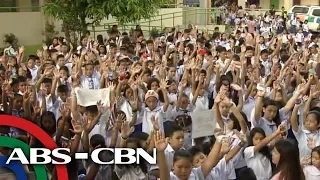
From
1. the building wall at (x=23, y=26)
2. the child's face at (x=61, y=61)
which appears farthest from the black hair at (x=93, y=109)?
the building wall at (x=23, y=26)

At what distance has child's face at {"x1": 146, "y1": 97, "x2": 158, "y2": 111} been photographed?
567 cm

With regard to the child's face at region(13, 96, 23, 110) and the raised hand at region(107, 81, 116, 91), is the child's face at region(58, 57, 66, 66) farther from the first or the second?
the child's face at region(13, 96, 23, 110)

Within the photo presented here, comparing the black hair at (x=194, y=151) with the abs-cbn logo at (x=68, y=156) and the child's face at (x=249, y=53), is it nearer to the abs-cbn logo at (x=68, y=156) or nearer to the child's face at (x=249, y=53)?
the abs-cbn logo at (x=68, y=156)

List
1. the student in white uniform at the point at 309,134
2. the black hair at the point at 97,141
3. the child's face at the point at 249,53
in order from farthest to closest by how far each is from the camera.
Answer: the child's face at the point at 249,53
the student in white uniform at the point at 309,134
the black hair at the point at 97,141

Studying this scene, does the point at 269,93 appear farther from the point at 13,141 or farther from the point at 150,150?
the point at 13,141

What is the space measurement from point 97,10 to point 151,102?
7.14m

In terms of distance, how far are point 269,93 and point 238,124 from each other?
1580 mm

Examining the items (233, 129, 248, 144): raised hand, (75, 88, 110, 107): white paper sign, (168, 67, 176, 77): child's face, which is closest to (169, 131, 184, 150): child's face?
(233, 129, 248, 144): raised hand

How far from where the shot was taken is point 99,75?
744 centimetres

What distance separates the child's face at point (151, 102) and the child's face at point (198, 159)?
159 centimetres

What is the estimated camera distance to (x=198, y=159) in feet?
13.5

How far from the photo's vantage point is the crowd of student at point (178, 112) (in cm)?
409

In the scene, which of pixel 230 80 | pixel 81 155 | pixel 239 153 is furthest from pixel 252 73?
pixel 81 155

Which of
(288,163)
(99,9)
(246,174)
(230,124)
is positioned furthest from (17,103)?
(99,9)
